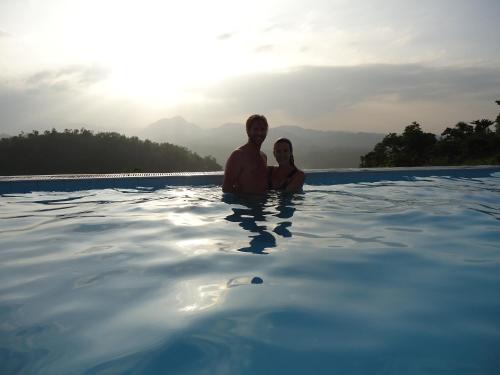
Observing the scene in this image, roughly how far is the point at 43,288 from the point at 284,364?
154 centimetres

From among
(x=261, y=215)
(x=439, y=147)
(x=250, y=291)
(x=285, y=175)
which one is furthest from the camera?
(x=439, y=147)

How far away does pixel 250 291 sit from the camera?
7.38ft

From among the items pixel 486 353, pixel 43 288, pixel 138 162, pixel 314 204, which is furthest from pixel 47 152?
pixel 486 353

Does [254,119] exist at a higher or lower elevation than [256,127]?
higher

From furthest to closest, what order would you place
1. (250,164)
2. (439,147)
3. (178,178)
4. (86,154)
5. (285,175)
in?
1. (86,154)
2. (439,147)
3. (178,178)
4. (285,175)
5. (250,164)

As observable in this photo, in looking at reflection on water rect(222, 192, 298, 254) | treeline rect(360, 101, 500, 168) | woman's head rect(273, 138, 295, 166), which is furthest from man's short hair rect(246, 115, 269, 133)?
treeline rect(360, 101, 500, 168)

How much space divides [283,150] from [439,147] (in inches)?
595

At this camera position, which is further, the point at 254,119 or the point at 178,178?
the point at 178,178

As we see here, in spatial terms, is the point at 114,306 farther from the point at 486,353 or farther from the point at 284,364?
the point at 486,353

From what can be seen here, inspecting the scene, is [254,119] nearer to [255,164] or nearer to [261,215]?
[255,164]

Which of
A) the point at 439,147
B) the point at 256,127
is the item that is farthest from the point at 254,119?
the point at 439,147

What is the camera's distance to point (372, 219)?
4.25 metres

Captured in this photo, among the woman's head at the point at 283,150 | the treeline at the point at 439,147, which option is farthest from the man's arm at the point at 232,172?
the treeline at the point at 439,147

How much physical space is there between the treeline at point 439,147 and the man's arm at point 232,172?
44.1 ft
